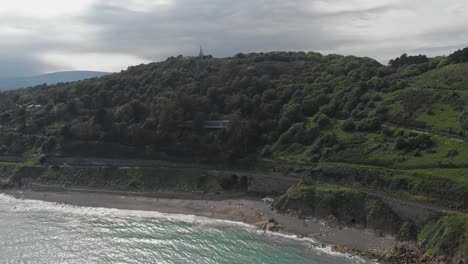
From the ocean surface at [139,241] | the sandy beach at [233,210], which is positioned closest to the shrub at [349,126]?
the sandy beach at [233,210]

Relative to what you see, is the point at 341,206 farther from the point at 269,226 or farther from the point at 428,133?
the point at 428,133

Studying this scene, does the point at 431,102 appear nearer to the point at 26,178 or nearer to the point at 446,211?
the point at 446,211

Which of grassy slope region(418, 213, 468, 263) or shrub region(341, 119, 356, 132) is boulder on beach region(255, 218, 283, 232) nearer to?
grassy slope region(418, 213, 468, 263)

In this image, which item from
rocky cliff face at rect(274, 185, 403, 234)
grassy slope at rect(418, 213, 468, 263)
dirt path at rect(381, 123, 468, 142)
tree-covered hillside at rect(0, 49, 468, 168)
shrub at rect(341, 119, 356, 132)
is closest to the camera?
grassy slope at rect(418, 213, 468, 263)

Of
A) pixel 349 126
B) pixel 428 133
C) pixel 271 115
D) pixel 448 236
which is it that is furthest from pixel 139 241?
pixel 428 133

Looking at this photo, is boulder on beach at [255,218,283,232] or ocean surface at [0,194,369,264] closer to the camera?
ocean surface at [0,194,369,264]

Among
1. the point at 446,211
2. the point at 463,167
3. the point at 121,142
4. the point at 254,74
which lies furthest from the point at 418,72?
the point at 121,142

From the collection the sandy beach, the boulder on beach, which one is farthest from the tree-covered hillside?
the boulder on beach
